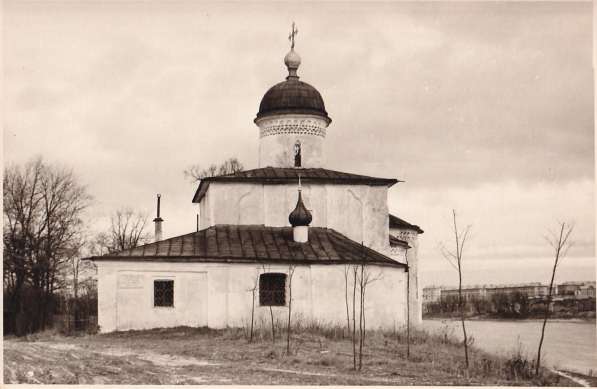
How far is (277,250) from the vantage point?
22828 mm

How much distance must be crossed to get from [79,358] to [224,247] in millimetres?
7741

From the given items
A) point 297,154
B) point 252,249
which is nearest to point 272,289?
point 252,249

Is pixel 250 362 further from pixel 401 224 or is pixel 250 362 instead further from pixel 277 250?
pixel 401 224

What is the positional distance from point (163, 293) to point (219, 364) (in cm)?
674

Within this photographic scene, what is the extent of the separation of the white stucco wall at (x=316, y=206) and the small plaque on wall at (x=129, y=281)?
3.76 meters

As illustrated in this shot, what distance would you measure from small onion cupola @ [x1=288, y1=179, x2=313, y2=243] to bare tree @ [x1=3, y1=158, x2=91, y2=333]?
302 inches

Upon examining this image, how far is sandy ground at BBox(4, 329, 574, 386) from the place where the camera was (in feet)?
46.4

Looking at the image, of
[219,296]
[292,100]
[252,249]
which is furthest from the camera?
[292,100]

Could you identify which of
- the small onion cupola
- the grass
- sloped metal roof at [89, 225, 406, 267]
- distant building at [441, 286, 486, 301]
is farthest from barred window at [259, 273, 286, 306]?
distant building at [441, 286, 486, 301]

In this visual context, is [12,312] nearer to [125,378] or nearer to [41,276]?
[41,276]

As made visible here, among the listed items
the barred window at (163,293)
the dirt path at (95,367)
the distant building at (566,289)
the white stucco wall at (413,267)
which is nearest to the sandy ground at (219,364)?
the dirt path at (95,367)

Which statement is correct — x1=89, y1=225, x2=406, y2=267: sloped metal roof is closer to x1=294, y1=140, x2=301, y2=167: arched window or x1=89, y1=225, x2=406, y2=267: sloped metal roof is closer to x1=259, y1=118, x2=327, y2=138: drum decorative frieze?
x1=294, y1=140, x2=301, y2=167: arched window

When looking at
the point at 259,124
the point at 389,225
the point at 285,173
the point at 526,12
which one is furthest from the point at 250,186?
the point at 526,12

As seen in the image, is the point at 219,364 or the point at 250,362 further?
the point at 250,362
